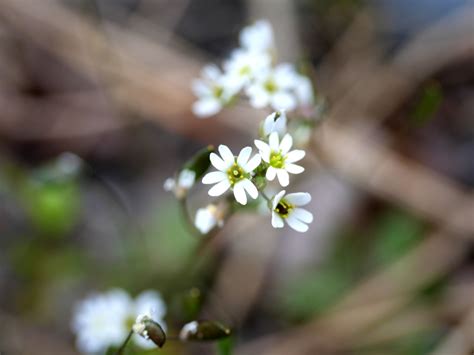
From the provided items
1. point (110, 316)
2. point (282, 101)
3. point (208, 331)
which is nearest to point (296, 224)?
point (208, 331)

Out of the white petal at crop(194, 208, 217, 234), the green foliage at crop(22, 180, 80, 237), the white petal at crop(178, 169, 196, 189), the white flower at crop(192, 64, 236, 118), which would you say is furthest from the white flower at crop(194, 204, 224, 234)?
the green foliage at crop(22, 180, 80, 237)

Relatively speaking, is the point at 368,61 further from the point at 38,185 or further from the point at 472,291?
the point at 38,185

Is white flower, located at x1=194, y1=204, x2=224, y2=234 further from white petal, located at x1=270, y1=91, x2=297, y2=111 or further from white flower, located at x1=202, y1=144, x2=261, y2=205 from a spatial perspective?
white petal, located at x1=270, y1=91, x2=297, y2=111


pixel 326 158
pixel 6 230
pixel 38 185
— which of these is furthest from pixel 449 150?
pixel 6 230

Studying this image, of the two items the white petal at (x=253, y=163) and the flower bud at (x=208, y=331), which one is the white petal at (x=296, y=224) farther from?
the flower bud at (x=208, y=331)

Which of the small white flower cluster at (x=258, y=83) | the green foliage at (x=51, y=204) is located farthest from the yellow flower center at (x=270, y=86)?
the green foliage at (x=51, y=204)

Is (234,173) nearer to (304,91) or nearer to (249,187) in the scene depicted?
(249,187)
